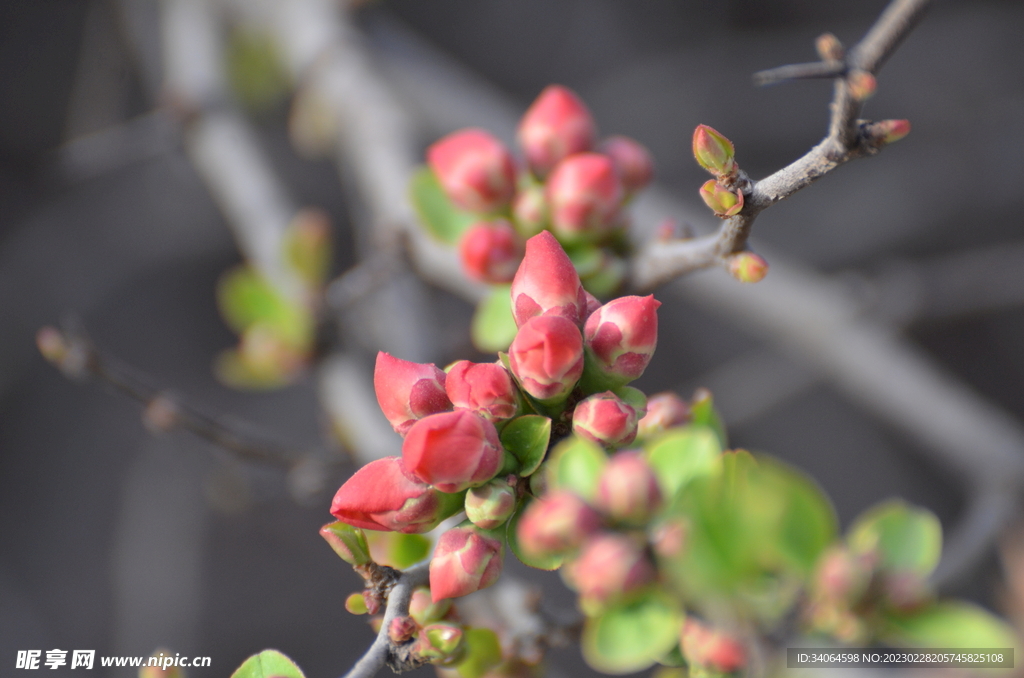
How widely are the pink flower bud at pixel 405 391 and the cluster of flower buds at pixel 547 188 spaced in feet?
0.94

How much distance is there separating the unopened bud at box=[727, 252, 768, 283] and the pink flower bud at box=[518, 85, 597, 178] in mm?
339

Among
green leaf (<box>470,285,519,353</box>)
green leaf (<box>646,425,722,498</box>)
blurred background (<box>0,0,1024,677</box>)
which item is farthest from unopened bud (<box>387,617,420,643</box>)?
blurred background (<box>0,0,1024,677</box>)

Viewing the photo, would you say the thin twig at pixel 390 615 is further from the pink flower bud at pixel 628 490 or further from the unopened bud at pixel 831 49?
the unopened bud at pixel 831 49

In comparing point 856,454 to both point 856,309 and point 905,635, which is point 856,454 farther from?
point 905,635

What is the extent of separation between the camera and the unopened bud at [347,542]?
0.52 metres

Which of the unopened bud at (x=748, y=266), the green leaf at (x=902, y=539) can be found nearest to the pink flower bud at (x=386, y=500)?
the unopened bud at (x=748, y=266)

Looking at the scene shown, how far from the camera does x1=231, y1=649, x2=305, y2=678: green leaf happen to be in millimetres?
560

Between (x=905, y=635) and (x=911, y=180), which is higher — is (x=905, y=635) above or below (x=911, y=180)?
below

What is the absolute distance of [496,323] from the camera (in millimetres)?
820

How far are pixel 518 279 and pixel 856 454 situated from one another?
2535 mm

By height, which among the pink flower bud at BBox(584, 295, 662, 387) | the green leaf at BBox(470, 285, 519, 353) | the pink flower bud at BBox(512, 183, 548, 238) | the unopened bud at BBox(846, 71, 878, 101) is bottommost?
the pink flower bud at BBox(584, 295, 662, 387)

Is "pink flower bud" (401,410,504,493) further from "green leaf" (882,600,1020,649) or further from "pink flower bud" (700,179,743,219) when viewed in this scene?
"green leaf" (882,600,1020,649)

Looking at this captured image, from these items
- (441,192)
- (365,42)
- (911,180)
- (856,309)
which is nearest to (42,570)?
(365,42)

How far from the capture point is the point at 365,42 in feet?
5.37
